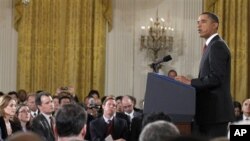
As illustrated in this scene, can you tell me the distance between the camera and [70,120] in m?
4.28

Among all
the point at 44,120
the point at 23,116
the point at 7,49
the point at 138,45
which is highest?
the point at 138,45

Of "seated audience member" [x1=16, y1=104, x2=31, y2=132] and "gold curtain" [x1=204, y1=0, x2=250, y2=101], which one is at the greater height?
"gold curtain" [x1=204, y1=0, x2=250, y2=101]

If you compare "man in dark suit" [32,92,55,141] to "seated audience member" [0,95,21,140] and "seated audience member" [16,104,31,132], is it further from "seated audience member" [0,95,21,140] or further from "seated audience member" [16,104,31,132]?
"seated audience member" [16,104,31,132]

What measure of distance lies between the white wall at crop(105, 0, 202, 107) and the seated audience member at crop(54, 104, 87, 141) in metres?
9.82

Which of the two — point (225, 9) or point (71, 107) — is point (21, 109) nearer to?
point (71, 107)

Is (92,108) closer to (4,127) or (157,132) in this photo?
(4,127)

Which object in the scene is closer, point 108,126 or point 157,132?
point 157,132

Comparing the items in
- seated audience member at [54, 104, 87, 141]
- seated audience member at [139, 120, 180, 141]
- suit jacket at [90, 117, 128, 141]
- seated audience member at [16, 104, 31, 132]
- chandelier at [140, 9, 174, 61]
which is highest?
chandelier at [140, 9, 174, 61]

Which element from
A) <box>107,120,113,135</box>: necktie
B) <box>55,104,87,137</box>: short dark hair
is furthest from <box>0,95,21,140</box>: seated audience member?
<box>55,104,87,137</box>: short dark hair

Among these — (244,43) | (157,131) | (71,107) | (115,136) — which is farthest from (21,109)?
(244,43)

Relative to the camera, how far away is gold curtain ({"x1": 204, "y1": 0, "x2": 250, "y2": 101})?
14.0 meters

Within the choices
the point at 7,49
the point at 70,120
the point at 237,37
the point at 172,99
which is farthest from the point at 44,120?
the point at 237,37

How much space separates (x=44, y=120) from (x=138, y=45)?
7.40 meters

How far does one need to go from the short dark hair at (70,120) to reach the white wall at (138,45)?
9.80m
